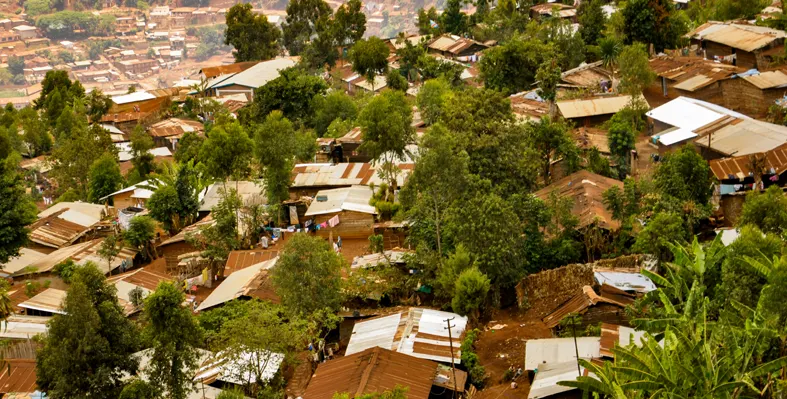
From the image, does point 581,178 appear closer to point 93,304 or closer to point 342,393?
point 342,393

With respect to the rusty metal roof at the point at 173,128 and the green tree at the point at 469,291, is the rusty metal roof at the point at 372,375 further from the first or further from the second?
the rusty metal roof at the point at 173,128

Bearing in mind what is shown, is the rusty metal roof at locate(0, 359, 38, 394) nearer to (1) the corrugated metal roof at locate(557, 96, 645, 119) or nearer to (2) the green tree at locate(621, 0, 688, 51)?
(1) the corrugated metal roof at locate(557, 96, 645, 119)

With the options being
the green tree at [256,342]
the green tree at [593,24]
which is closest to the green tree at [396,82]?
the green tree at [593,24]

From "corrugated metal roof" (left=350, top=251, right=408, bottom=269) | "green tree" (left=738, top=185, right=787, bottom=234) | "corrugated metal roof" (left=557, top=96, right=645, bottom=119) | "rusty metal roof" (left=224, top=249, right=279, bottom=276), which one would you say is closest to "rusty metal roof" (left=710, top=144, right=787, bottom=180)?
"green tree" (left=738, top=185, right=787, bottom=234)

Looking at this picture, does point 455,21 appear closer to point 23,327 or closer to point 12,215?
point 12,215

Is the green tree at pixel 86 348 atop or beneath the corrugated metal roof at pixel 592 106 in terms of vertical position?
atop

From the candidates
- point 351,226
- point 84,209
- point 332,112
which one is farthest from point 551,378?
point 332,112
